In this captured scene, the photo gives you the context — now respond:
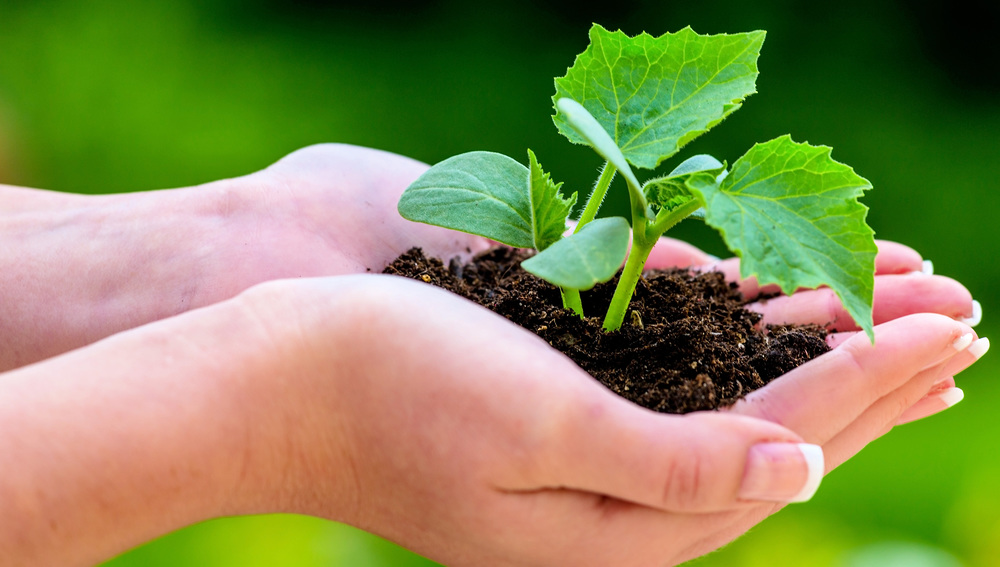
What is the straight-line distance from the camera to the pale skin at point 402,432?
794mm

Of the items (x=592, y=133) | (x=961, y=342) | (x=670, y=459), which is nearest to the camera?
(x=670, y=459)

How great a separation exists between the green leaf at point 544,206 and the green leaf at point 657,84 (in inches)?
3.1

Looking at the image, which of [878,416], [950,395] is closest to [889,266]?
[950,395]

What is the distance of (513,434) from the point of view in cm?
80

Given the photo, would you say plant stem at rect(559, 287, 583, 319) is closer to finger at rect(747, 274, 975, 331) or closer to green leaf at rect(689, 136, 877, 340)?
green leaf at rect(689, 136, 877, 340)

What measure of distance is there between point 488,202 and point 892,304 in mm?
755

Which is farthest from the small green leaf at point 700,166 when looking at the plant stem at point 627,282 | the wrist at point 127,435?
the wrist at point 127,435

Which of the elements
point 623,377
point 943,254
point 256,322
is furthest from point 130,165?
point 943,254

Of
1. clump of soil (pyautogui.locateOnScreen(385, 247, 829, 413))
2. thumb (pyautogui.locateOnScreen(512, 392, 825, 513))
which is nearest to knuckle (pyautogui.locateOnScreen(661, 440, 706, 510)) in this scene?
thumb (pyautogui.locateOnScreen(512, 392, 825, 513))

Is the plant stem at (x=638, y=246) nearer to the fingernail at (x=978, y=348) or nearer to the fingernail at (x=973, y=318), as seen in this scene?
the fingernail at (x=978, y=348)

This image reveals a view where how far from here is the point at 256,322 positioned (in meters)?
0.91

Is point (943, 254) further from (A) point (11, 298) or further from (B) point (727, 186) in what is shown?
(A) point (11, 298)

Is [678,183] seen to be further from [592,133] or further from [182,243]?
[182,243]

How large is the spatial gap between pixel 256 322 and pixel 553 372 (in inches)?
14.2
